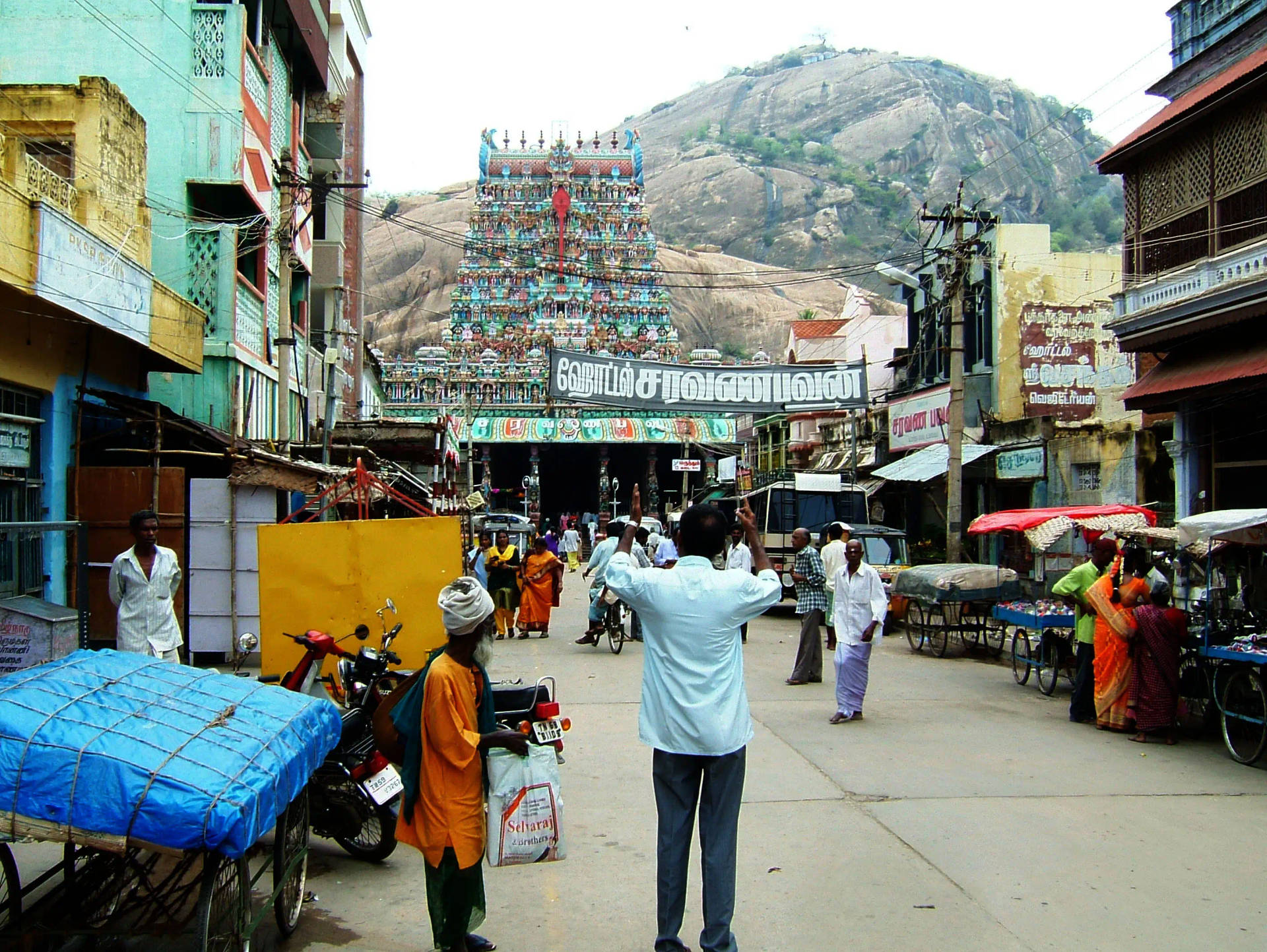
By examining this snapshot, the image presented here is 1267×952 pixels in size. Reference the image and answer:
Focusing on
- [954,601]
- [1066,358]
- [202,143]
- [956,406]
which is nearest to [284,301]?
[202,143]

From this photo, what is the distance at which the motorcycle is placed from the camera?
5285 millimetres

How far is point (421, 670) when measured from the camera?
4207 millimetres

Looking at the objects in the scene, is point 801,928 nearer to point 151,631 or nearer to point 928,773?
point 928,773

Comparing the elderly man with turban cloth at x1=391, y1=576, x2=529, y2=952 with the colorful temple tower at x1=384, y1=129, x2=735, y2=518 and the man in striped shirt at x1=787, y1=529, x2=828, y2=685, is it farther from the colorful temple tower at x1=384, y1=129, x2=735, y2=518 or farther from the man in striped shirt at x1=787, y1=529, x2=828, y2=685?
the colorful temple tower at x1=384, y1=129, x2=735, y2=518

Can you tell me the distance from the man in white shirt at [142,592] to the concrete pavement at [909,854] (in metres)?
2.46

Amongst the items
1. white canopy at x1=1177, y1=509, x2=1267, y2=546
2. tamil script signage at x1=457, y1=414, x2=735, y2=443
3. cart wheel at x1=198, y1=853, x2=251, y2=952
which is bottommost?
cart wheel at x1=198, y1=853, x2=251, y2=952

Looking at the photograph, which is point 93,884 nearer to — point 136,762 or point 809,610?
point 136,762

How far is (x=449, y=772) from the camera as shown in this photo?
4.03 metres

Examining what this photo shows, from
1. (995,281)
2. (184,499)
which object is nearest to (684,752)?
(184,499)

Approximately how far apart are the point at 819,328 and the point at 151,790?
38913 millimetres

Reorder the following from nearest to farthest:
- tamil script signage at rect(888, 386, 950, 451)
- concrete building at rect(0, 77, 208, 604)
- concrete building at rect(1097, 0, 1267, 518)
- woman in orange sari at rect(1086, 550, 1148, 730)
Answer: woman in orange sari at rect(1086, 550, 1148, 730) → concrete building at rect(0, 77, 208, 604) → concrete building at rect(1097, 0, 1267, 518) → tamil script signage at rect(888, 386, 950, 451)

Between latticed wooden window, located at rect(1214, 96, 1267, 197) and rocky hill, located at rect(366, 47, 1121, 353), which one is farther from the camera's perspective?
rocky hill, located at rect(366, 47, 1121, 353)

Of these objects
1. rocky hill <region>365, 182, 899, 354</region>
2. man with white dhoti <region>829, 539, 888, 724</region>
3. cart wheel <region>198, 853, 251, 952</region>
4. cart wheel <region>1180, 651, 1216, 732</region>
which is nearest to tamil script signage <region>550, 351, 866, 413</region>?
man with white dhoti <region>829, 539, 888, 724</region>

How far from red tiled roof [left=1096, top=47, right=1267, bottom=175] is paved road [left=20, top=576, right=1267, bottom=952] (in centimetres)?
894
